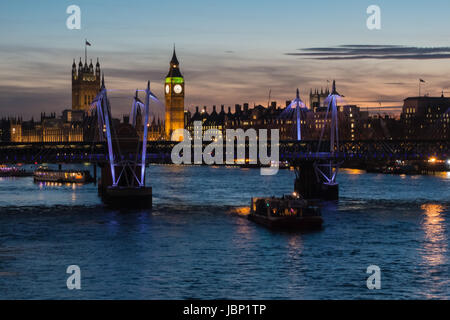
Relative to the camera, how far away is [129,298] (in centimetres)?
3444

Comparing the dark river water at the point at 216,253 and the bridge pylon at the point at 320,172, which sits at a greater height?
the bridge pylon at the point at 320,172

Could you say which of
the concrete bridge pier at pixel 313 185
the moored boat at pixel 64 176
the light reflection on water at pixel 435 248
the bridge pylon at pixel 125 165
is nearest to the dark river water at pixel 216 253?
the light reflection on water at pixel 435 248

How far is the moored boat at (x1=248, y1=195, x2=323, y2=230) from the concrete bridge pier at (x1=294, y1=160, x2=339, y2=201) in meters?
19.6

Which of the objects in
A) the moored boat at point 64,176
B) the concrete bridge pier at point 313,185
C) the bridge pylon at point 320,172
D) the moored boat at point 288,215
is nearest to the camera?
the moored boat at point 288,215

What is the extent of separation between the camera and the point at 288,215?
54906 millimetres

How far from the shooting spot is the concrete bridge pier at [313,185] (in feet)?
252

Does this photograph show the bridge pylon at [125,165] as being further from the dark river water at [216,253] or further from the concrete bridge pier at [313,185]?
the concrete bridge pier at [313,185]

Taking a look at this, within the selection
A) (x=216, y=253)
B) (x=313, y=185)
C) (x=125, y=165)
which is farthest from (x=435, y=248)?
(x=313, y=185)

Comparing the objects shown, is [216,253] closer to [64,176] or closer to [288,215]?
[288,215]

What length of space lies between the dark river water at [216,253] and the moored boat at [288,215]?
2.54 ft

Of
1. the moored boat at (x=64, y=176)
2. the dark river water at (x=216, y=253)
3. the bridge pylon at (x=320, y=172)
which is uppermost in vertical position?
the bridge pylon at (x=320, y=172)

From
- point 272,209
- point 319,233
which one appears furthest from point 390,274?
point 272,209

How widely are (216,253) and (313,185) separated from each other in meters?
36.2

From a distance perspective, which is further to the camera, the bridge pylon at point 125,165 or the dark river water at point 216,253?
the bridge pylon at point 125,165
